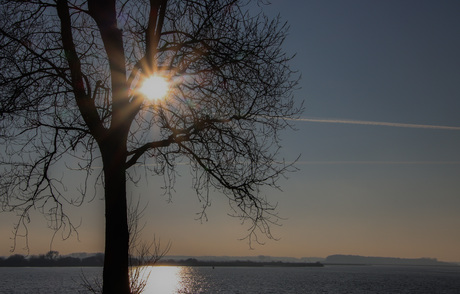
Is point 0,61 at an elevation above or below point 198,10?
below

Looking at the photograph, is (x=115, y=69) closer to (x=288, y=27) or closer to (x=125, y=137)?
(x=125, y=137)

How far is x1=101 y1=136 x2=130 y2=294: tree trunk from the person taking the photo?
23.6 ft

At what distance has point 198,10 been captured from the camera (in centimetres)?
819

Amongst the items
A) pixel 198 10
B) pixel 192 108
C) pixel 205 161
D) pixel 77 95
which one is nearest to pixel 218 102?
pixel 192 108

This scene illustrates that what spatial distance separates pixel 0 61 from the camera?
26.5 ft

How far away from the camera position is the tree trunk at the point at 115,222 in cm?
719

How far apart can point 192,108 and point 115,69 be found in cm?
153

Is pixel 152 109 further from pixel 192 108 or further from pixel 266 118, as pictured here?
pixel 266 118

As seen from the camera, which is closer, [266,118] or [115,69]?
[115,69]

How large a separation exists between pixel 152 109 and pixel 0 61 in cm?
258

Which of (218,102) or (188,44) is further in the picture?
(218,102)

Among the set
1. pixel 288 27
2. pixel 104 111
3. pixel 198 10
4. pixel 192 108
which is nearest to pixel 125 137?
pixel 104 111

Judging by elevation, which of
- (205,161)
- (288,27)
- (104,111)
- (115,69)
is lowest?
(205,161)

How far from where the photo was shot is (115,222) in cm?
730
